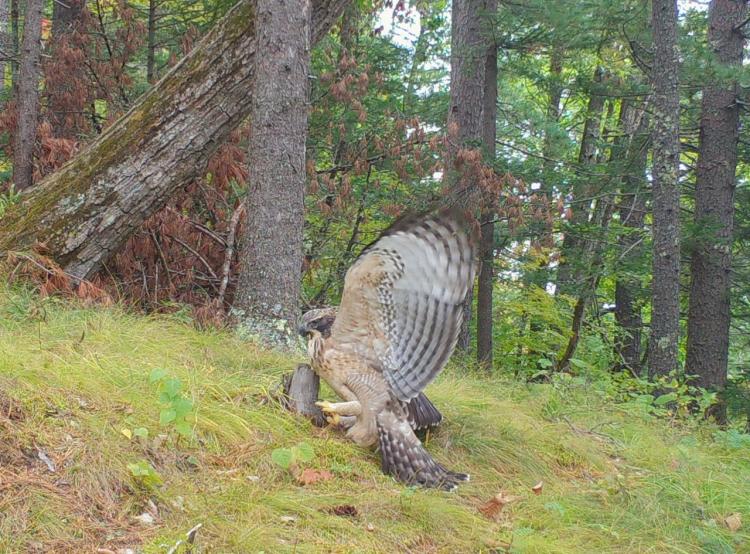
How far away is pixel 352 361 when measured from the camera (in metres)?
4.09

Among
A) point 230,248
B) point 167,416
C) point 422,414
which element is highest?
point 230,248

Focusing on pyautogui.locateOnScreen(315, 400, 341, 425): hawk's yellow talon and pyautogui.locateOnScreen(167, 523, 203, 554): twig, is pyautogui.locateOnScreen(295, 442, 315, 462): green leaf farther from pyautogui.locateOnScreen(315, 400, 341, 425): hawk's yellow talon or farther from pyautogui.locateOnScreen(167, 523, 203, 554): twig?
pyautogui.locateOnScreen(167, 523, 203, 554): twig

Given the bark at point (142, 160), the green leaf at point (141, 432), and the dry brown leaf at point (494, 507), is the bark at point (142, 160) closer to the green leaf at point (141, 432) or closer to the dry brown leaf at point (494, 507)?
the green leaf at point (141, 432)

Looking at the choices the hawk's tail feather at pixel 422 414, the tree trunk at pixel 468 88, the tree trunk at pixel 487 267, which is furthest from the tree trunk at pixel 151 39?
the hawk's tail feather at pixel 422 414

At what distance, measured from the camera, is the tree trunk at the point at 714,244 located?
988 cm

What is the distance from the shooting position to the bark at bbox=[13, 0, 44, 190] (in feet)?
24.6

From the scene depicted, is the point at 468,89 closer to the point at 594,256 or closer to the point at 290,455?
the point at 594,256

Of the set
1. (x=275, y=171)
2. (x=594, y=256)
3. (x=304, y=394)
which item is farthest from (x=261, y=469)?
(x=594, y=256)

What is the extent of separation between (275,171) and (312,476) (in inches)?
119

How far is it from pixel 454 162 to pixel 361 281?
4.83 metres

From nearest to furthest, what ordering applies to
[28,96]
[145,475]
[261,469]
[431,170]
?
[145,475] → [261,469] → [28,96] → [431,170]

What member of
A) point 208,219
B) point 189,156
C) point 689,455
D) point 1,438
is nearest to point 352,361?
point 1,438

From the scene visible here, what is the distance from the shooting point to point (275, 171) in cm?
594

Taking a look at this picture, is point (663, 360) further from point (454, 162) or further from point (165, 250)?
point (165, 250)
